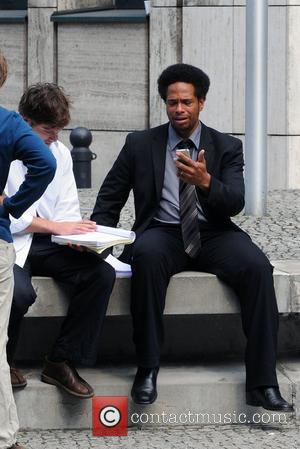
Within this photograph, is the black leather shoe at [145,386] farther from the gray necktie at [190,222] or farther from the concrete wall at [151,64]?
the concrete wall at [151,64]

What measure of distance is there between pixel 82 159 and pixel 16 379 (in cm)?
732

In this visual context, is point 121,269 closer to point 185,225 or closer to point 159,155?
point 185,225

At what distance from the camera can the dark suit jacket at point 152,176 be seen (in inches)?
248

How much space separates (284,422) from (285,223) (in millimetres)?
3540

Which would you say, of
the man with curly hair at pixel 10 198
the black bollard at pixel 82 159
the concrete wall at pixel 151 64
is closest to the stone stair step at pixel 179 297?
the man with curly hair at pixel 10 198

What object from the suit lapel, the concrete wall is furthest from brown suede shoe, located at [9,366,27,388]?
the concrete wall

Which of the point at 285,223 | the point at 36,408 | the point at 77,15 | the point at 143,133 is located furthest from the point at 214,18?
the point at 36,408

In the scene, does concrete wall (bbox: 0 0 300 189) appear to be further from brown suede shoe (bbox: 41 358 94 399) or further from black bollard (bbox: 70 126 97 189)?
brown suede shoe (bbox: 41 358 94 399)

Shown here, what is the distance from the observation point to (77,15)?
48.0 ft

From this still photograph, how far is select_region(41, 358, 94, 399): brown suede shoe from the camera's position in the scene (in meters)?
6.02

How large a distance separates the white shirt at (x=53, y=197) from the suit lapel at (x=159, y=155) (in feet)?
1.37

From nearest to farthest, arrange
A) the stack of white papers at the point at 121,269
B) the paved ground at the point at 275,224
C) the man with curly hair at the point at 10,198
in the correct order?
the man with curly hair at the point at 10,198
the stack of white papers at the point at 121,269
the paved ground at the point at 275,224

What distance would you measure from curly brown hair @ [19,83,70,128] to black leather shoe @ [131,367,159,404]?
1259 mm

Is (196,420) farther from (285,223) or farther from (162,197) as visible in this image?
(285,223)
